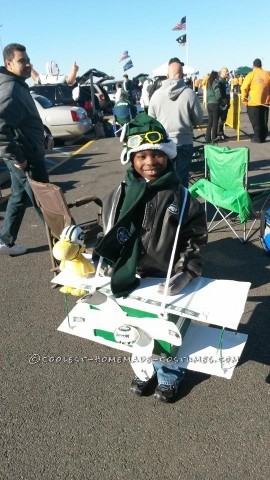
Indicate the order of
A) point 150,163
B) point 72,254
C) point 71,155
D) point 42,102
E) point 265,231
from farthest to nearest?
point 42,102 → point 71,155 → point 265,231 → point 72,254 → point 150,163

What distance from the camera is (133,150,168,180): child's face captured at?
2.14m

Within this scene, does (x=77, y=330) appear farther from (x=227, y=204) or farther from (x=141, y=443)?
(x=227, y=204)

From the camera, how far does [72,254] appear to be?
2281mm

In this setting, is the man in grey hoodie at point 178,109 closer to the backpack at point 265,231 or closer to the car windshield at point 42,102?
the backpack at point 265,231

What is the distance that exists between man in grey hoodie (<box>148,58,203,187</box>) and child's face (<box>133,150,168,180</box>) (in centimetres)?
262

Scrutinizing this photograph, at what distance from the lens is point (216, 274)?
371cm

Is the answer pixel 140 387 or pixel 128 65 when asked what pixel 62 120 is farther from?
pixel 128 65

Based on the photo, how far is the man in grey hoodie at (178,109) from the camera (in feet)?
15.1

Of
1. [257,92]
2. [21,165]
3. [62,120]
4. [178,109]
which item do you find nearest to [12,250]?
[21,165]

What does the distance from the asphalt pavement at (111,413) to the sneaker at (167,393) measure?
0.13 ft

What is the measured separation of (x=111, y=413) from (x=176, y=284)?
0.88 metres

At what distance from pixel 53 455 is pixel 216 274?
7.43 ft

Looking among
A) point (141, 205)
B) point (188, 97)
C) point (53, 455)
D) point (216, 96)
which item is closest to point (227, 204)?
point (188, 97)

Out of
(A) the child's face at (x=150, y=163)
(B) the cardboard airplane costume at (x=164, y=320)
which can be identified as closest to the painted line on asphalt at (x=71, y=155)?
(A) the child's face at (x=150, y=163)
